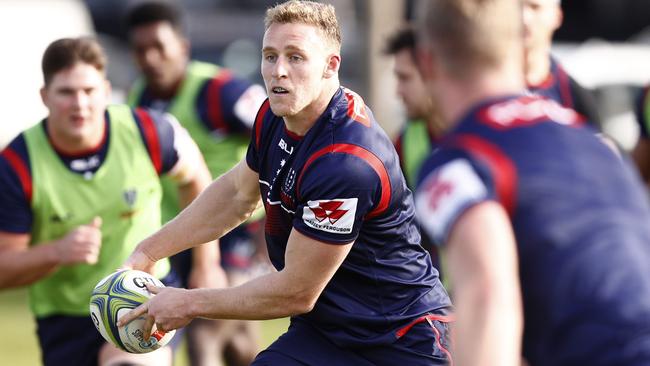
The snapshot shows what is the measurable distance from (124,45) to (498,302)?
21977 millimetres

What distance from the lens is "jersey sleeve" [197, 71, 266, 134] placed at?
8664 millimetres

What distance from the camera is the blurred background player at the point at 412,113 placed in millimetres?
8398

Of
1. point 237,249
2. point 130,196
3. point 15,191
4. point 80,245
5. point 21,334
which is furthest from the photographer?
point 21,334

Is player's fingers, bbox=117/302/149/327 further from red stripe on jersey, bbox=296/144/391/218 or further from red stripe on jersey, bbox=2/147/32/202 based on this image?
red stripe on jersey, bbox=2/147/32/202

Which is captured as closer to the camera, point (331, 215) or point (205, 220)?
point (331, 215)

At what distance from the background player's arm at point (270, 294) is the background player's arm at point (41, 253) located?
1.37 metres

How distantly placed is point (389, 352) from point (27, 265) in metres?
2.16

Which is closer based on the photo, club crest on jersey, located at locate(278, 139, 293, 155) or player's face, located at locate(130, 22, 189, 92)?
club crest on jersey, located at locate(278, 139, 293, 155)

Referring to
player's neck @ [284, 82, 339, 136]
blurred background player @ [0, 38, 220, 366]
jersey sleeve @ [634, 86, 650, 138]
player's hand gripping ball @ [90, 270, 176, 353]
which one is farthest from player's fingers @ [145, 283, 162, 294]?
jersey sleeve @ [634, 86, 650, 138]

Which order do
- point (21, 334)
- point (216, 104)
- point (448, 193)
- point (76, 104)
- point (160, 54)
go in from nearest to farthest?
1. point (448, 193)
2. point (76, 104)
3. point (216, 104)
4. point (160, 54)
5. point (21, 334)

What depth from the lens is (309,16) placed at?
16.5 ft

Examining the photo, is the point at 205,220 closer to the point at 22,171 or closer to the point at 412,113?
the point at 22,171

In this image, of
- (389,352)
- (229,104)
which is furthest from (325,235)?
(229,104)

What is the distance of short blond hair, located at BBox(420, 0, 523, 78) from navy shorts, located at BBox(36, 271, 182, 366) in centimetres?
369
